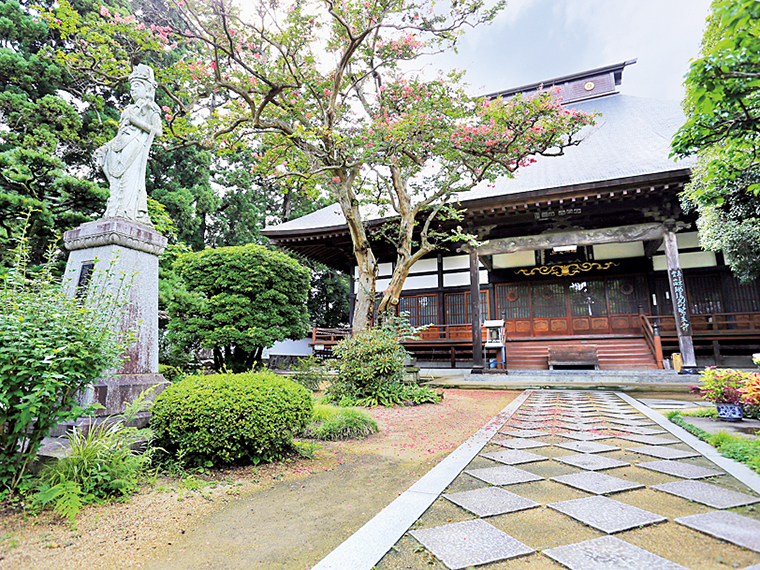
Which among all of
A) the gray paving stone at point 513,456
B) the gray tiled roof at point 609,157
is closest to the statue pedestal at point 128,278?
the gray paving stone at point 513,456

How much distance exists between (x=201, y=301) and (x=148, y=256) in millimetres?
4464

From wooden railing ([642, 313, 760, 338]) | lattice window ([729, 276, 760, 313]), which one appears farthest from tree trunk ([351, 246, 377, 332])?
lattice window ([729, 276, 760, 313])

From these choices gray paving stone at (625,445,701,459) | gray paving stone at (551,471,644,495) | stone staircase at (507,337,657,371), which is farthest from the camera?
stone staircase at (507,337,657,371)

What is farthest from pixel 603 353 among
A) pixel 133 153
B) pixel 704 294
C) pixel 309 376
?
pixel 133 153

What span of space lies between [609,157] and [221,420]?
1231cm

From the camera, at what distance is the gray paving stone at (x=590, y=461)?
3.00 metres

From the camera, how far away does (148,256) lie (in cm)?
385

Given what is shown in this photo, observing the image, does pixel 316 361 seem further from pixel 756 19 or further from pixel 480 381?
pixel 756 19

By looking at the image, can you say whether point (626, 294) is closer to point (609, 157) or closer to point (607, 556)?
point (609, 157)

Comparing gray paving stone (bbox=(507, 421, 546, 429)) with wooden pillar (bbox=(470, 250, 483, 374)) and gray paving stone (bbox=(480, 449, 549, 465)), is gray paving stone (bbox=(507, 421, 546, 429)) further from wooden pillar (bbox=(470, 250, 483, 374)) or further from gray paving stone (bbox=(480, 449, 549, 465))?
wooden pillar (bbox=(470, 250, 483, 374))

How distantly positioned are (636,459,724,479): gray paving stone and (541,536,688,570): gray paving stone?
1389 millimetres

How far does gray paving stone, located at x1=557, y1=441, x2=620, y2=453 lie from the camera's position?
11.4 ft

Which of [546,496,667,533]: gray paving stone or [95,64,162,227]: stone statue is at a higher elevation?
[95,64,162,227]: stone statue

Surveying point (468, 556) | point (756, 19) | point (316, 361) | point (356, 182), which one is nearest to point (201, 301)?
point (316, 361)
